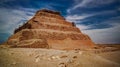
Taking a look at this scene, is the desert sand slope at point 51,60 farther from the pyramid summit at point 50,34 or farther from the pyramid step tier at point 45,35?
the pyramid step tier at point 45,35

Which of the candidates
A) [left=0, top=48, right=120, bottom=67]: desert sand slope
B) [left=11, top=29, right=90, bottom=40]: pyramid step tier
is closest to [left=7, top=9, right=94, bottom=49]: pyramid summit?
[left=11, top=29, right=90, bottom=40]: pyramid step tier

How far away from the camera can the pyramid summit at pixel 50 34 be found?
18.4 ft

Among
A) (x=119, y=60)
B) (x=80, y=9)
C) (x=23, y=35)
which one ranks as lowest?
(x=119, y=60)

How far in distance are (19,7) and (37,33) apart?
2725 millimetres

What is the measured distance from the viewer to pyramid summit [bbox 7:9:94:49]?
5614mm

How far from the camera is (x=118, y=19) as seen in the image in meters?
3.41

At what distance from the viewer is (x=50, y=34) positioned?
23.7 ft

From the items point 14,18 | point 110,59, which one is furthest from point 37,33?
point 110,59

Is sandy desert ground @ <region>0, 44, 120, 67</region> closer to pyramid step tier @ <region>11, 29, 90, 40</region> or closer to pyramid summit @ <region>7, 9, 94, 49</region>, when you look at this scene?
pyramid summit @ <region>7, 9, 94, 49</region>

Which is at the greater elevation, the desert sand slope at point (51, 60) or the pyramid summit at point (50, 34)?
the pyramid summit at point (50, 34)

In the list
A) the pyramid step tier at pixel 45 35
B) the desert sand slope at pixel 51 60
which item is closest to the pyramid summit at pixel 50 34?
the pyramid step tier at pixel 45 35

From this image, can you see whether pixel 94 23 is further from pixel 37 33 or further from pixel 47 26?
pixel 47 26

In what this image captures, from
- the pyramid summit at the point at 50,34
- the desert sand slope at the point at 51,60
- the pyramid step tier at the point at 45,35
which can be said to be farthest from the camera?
the pyramid step tier at the point at 45,35

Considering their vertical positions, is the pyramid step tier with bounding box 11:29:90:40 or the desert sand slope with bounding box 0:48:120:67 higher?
the pyramid step tier with bounding box 11:29:90:40
